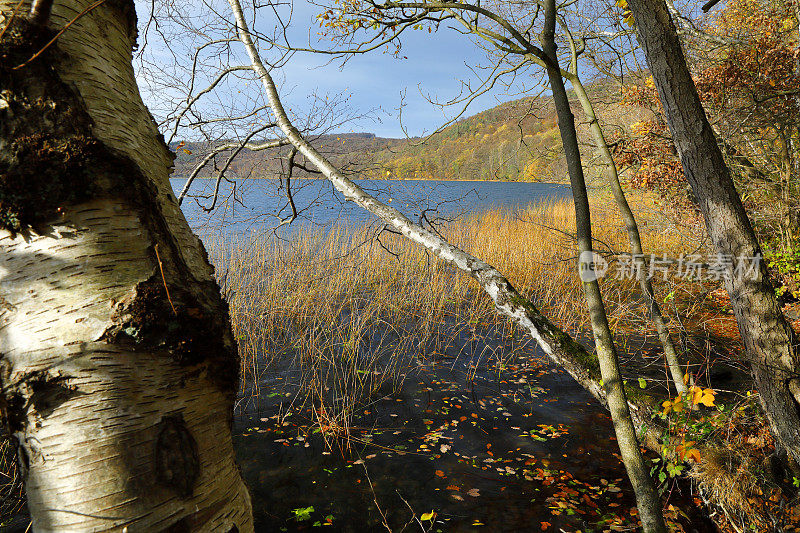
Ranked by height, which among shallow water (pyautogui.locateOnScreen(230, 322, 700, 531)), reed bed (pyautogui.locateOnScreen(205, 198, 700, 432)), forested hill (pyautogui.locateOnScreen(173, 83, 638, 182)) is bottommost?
shallow water (pyautogui.locateOnScreen(230, 322, 700, 531))

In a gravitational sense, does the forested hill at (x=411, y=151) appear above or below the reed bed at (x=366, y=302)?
above

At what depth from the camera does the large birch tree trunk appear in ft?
2.32

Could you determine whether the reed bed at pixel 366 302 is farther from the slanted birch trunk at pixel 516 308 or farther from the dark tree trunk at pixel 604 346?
the dark tree trunk at pixel 604 346

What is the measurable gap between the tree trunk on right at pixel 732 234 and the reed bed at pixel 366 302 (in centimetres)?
159

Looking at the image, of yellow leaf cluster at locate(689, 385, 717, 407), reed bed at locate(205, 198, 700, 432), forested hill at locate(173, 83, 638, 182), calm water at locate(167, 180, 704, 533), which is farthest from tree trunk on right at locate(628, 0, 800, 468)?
reed bed at locate(205, 198, 700, 432)

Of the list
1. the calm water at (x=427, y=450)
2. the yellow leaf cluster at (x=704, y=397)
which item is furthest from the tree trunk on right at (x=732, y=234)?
the calm water at (x=427, y=450)

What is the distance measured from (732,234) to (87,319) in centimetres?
241

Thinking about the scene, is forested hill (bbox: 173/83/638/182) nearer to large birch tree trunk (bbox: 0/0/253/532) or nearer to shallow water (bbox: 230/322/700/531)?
large birch tree trunk (bbox: 0/0/253/532)

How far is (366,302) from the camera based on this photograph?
630 centimetres

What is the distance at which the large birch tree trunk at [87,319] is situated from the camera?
0.71m

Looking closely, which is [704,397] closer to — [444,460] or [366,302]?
[444,460]

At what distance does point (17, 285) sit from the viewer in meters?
0.74

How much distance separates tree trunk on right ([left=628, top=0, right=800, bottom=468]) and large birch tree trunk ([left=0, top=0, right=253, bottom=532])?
2043mm

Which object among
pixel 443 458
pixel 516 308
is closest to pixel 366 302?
pixel 443 458
